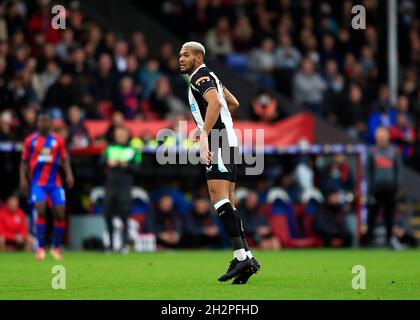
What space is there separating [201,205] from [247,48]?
6201 millimetres

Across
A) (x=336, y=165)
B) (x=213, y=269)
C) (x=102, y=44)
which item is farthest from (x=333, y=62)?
(x=213, y=269)

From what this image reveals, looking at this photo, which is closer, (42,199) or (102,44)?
(42,199)

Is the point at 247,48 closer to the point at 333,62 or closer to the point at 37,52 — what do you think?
the point at 333,62

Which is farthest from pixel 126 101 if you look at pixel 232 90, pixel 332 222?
pixel 332 222

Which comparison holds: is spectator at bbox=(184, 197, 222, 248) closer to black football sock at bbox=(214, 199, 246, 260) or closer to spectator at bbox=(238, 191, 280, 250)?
spectator at bbox=(238, 191, 280, 250)

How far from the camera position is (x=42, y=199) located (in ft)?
58.0

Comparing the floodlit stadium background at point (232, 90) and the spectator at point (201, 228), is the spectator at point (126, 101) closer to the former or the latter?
the floodlit stadium background at point (232, 90)

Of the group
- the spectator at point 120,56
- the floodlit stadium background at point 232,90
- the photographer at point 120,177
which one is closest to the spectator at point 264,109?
the floodlit stadium background at point 232,90

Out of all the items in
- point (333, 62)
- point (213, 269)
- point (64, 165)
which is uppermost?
point (333, 62)

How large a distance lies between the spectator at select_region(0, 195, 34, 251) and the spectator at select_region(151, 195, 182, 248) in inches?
99.8

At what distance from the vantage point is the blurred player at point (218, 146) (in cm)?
1155

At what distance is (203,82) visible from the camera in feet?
38.4

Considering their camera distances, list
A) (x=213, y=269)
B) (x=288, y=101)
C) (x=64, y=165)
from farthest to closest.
Result: (x=288, y=101), (x=64, y=165), (x=213, y=269)

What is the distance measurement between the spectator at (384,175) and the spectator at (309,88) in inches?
161
